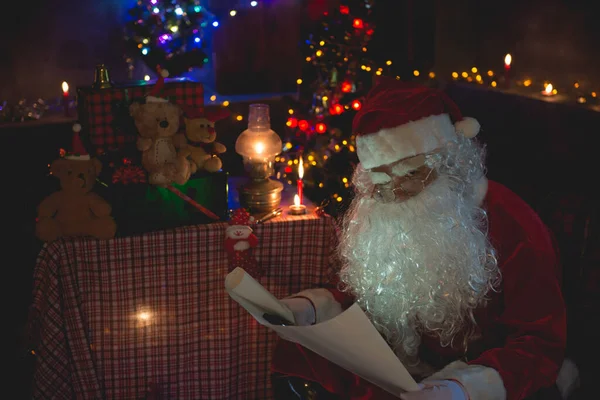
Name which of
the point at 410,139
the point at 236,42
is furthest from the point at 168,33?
the point at 410,139

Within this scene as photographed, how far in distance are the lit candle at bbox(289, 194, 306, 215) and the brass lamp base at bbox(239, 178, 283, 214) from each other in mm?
68

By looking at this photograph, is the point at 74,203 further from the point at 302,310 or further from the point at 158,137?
the point at 302,310

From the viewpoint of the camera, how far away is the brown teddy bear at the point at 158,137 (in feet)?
7.25

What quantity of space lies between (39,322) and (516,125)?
2.58m

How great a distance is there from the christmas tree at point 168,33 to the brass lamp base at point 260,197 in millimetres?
1631

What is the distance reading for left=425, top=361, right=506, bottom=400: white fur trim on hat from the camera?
5.08 feet

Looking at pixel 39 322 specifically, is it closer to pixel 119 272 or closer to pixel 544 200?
pixel 119 272

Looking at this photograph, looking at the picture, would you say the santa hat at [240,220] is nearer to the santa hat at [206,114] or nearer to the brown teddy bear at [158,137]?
the brown teddy bear at [158,137]

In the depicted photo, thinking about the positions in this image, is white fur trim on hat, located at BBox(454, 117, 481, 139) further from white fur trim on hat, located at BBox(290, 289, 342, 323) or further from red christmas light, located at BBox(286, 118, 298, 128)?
red christmas light, located at BBox(286, 118, 298, 128)

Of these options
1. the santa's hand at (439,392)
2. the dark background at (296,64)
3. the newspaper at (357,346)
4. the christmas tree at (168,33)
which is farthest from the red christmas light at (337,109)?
the santa's hand at (439,392)

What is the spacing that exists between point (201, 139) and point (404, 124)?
2.82 feet

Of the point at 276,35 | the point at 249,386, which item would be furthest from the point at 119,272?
the point at 276,35

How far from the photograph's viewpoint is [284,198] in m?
2.70

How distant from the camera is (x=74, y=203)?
2.14m
